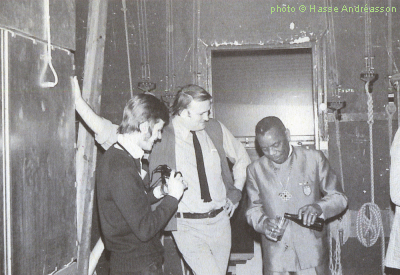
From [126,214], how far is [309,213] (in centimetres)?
154

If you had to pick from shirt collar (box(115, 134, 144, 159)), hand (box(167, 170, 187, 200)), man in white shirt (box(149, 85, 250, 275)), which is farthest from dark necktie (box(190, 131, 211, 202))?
shirt collar (box(115, 134, 144, 159))

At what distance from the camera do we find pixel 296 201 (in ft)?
12.1

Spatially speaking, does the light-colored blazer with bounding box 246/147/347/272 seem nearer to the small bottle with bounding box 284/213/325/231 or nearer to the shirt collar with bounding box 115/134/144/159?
the small bottle with bounding box 284/213/325/231

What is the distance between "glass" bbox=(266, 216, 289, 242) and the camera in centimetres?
343

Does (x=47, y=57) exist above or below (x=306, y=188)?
above

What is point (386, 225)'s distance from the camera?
5355 mm

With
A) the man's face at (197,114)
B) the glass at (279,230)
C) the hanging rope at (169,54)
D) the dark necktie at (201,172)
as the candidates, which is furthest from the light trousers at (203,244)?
the hanging rope at (169,54)

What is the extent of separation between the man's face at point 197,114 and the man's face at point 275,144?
1.78ft

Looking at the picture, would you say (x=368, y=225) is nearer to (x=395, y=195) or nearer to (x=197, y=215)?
(x=395, y=195)

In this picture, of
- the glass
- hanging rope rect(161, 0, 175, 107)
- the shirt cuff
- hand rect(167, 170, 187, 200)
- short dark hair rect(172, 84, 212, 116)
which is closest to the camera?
hand rect(167, 170, 187, 200)

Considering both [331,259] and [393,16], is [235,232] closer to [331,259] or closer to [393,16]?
[331,259]

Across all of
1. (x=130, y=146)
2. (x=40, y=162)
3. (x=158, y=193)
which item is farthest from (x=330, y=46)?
(x=40, y=162)

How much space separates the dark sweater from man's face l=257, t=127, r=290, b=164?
1.23 m

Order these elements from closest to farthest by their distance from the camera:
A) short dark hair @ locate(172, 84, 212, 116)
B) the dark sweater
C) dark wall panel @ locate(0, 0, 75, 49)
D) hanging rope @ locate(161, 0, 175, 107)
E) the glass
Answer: dark wall panel @ locate(0, 0, 75, 49), the dark sweater, the glass, short dark hair @ locate(172, 84, 212, 116), hanging rope @ locate(161, 0, 175, 107)
